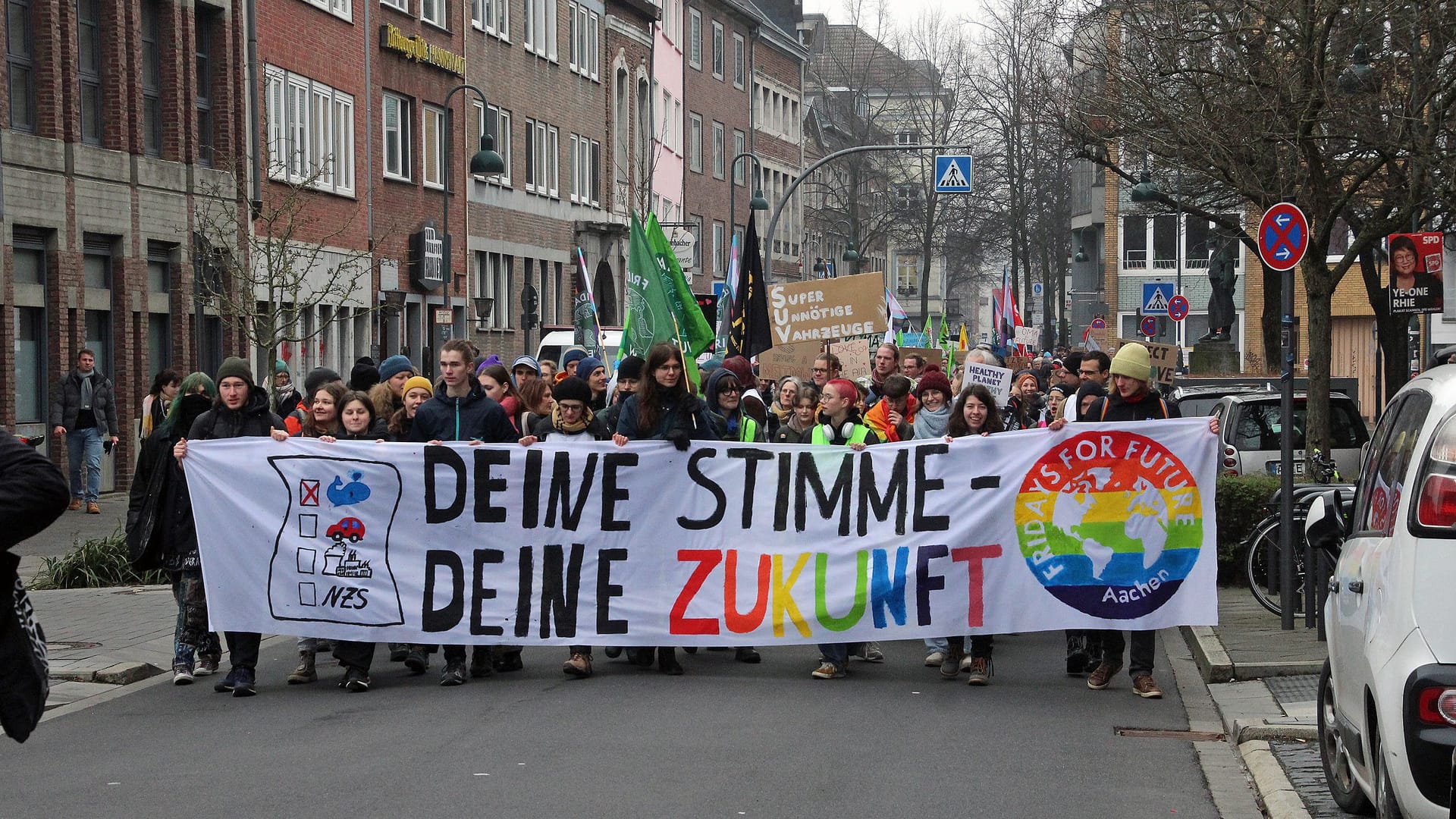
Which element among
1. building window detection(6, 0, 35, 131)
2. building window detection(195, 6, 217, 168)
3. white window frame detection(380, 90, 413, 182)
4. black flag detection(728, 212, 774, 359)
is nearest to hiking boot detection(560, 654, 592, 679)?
black flag detection(728, 212, 774, 359)

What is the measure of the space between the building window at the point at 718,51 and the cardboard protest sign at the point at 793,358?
50.9m

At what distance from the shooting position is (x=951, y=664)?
438 inches

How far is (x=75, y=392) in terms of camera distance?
948 inches

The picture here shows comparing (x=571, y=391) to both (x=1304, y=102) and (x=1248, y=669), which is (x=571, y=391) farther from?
(x=1304, y=102)

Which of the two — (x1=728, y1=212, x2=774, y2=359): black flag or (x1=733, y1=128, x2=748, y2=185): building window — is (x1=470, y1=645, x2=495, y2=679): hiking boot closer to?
(x1=728, y1=212, x2=774, y2=359): black flag

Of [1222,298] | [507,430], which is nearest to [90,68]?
[507,430]

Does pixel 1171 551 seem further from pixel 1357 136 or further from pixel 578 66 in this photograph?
pixel 578 66

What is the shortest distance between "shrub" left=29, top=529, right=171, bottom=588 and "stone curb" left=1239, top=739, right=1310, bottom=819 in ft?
32.6

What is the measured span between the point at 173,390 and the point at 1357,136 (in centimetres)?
1357

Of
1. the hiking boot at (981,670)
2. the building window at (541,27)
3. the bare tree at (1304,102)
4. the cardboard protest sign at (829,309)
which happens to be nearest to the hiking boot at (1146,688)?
the hiking boot at (981,670)

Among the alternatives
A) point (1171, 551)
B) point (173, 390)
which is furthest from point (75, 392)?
point (1171, 551)

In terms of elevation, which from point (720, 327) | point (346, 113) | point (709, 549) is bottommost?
point (709, 549)

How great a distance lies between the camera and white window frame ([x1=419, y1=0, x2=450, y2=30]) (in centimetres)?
4212

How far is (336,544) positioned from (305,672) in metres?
0.77
